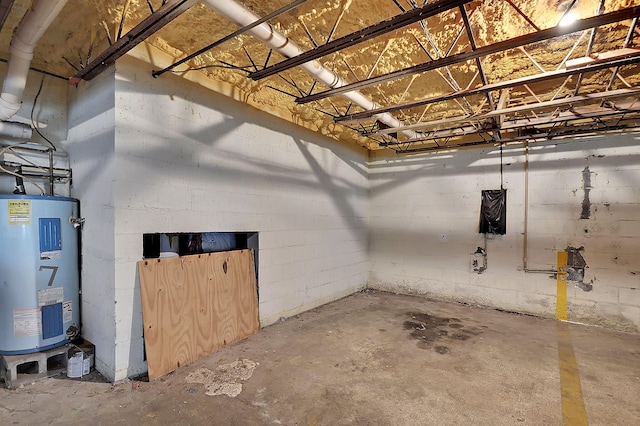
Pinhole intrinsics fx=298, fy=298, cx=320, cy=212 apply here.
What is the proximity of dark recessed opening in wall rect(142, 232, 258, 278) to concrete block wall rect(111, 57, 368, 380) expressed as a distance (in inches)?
6.5

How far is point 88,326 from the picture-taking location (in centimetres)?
269

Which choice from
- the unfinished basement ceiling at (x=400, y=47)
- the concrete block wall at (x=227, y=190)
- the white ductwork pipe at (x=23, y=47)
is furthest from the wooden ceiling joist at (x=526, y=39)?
the white ductwork pipe at (x=23, y=47)

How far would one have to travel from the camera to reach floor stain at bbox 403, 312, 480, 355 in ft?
10.9

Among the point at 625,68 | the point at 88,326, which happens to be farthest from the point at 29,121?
the point at 625,68

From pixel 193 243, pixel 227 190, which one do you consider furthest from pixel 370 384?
pixel 227 190

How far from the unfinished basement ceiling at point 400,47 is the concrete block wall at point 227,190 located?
269mm

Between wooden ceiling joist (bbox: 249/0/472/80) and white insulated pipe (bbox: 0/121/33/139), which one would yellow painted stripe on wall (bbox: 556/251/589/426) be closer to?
wooden ceiling joist (bbox: 249/0/472/80)

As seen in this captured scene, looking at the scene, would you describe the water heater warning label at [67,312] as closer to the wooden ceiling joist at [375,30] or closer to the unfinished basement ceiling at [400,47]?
the unfinished basement ceiling at [400,47]

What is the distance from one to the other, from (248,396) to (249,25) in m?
2.61

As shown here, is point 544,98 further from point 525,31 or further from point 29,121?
point 29,121

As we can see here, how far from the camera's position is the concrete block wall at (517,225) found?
4.01 meters

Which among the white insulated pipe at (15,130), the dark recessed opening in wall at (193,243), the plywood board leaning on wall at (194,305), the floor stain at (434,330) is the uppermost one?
the white insulated pipe at (15,130)

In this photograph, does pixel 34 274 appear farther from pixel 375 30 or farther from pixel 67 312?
pixel 375 30

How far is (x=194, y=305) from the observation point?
2.87 metres
